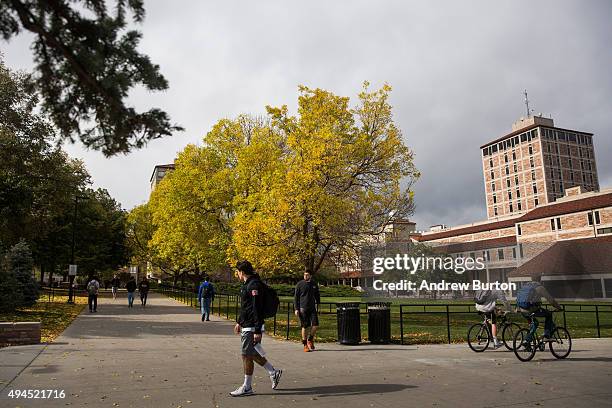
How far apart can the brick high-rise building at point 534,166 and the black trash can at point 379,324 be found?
105 metres

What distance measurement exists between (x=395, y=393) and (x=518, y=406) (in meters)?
1.60

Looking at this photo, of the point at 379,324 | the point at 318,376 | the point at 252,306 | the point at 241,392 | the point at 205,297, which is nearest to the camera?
the point at 241,392

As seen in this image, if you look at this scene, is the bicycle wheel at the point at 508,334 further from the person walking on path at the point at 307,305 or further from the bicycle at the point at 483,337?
the person walking on path at the point at 307,305

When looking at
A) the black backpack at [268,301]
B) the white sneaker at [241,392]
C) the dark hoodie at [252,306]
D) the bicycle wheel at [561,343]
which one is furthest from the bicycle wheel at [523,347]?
the white sneaker at [241,392]

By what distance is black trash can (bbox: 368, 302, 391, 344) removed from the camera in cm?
1283

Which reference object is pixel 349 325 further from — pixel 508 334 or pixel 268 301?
pixel 268 301

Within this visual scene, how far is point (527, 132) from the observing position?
11169 centimetres

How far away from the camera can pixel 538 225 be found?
229ft

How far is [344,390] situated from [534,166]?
11428 centimetres

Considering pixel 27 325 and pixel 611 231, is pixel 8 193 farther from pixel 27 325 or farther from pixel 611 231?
pixel 611 231

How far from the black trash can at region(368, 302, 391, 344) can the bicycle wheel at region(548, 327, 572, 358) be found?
3928 millimetres

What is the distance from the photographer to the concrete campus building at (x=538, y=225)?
22.7 m

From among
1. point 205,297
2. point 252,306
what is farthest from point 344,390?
point 205,297

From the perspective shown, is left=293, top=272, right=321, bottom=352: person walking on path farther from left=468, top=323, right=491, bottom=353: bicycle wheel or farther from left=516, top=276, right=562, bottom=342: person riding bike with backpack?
left=516, top=276, right=562, bottom=342: person riding bike with backpack
